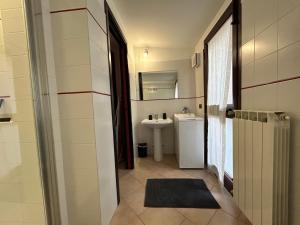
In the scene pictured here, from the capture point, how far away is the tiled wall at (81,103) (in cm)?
119

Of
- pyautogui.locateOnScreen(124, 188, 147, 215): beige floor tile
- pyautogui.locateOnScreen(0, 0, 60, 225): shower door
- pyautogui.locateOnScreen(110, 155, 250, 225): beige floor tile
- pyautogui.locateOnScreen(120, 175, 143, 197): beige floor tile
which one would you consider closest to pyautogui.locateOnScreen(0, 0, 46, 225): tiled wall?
pyautogui.locateOnScreen(0, 0, 60, 225): shower door

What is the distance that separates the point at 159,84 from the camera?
338 cm

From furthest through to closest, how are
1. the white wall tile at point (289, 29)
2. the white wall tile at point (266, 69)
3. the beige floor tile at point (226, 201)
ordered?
the beige floor tile at point (226, 201) < the white wall tile at point (266, 69) < the white wall tile at point (289, 29)

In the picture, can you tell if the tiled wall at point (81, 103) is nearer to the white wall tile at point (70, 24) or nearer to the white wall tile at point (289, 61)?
the white wall tile at point (70, 24)

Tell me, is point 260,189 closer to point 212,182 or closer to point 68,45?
point 212,182

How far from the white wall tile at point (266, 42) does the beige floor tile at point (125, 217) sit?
174 cm

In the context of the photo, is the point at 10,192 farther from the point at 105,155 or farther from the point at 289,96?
the point at 289,96

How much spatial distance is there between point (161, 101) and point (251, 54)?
2.12m

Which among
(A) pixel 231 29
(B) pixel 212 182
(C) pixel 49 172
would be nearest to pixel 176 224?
(B) pixel 212 182

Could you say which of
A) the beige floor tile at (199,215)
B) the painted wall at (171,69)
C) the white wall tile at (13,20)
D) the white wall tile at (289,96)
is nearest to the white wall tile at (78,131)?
the white wall tile at (13,20)

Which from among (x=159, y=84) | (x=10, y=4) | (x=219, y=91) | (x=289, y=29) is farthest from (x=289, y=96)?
(x=159, y=84)

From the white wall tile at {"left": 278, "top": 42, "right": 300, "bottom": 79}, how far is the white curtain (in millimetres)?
769

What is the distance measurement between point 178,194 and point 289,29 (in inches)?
71.3

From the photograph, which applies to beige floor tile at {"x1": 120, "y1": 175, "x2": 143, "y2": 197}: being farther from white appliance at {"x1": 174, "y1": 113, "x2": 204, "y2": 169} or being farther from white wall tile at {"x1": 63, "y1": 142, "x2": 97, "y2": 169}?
white wall tile at {"x1": 63, "y1": 142, "x2": 97, "y2": 169}
